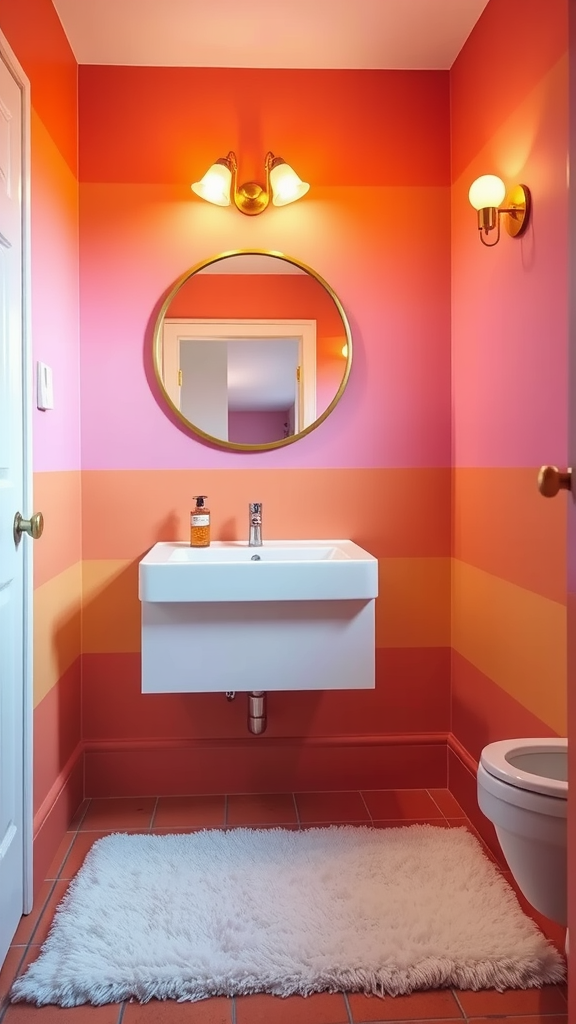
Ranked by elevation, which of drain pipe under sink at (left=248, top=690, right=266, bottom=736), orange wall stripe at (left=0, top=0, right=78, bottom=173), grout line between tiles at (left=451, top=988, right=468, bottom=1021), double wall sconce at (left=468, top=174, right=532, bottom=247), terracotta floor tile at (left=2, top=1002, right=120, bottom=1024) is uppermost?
orange wall stripe at (left=0, top=0, right=78, bottom=173)

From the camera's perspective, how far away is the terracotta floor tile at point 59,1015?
4.42ft

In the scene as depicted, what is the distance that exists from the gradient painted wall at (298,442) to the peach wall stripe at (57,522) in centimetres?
7

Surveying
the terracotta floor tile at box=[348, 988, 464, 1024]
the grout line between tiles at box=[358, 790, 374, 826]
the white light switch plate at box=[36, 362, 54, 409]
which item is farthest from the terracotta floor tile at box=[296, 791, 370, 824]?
the white light switch plate at box=[36, 362, 54, 409]

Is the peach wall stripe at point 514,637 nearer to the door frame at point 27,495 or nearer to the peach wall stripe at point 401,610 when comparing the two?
the peach wall stripe at point 401,610

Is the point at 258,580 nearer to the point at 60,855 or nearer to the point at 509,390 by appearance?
the point at 509,390

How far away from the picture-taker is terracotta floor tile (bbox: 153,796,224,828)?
2105 millimetres

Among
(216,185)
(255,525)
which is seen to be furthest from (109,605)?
(216,185)

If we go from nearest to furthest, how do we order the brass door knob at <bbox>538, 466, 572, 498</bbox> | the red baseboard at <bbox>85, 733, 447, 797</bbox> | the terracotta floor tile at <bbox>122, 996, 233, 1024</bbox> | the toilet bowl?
the brass door knob at <bbox>538, 466, 572, 498</bbox>, the toilet bowl, the terracotta floor tile at <bbox>122, 996, 233, 1024</bbox>, the red baseboard at <bbox>85, 733, 447, 797</bbox>

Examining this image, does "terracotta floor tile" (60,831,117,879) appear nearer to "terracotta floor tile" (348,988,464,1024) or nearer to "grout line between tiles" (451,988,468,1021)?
"terracotta floor tile" (348,988,464,1024)

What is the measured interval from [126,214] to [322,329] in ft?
2.37

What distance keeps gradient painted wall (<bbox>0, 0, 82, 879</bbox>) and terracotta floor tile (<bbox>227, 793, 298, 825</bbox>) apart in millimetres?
495

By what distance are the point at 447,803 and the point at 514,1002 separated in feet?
2.69

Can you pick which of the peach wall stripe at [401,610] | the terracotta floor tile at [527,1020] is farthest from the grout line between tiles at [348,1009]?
the peach wall stripe at [401,610]

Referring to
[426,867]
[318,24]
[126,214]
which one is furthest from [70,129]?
[426,867]
